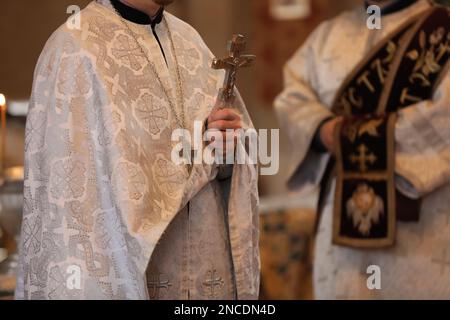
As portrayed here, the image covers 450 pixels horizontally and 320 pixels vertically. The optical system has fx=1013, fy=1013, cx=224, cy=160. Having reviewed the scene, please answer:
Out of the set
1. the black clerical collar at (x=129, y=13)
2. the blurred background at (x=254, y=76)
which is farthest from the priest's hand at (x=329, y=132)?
the black clerical collar at (x=129, y=13)

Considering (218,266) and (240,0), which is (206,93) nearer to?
(218,266)

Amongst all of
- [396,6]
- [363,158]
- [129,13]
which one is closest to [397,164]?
[363,158]

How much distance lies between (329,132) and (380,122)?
9.2 inches

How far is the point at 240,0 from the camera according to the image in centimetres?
799

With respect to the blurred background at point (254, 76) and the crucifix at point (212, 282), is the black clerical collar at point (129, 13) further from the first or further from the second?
the crucifix at point (212, 282)

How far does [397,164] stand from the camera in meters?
3.99

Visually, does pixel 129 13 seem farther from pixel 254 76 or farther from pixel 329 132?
pixel 254 76

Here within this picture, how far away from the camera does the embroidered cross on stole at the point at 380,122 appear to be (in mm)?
3986

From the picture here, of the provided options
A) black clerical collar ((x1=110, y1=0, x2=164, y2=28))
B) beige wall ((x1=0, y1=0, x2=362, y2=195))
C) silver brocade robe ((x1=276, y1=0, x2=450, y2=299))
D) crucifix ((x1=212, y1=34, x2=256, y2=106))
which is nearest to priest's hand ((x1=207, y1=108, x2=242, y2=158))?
crucifix ((x1=212, y1=34, x2=256, y2=106))

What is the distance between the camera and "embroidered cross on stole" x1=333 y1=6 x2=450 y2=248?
3.99 meters

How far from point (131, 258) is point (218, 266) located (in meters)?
0.28

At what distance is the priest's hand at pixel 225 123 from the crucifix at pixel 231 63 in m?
0.04
